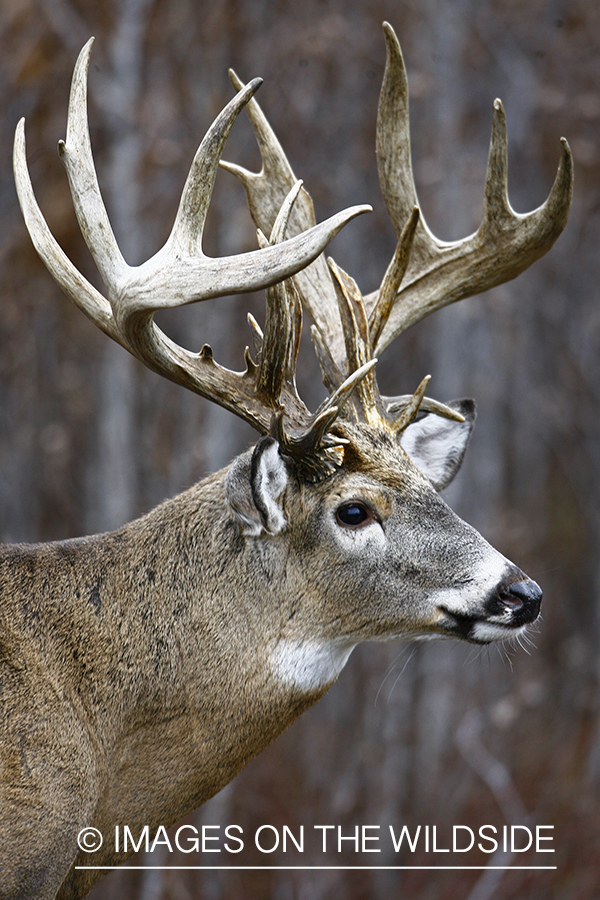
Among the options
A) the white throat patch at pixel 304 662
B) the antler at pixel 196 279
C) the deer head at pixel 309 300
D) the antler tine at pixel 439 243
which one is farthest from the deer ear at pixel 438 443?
the white throat patch at pixel 304 662

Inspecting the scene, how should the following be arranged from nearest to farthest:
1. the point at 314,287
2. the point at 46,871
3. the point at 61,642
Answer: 1. the point at 46,871
2. the point at 61,642
3. the point at 314,287

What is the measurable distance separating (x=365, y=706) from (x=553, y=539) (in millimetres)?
6972

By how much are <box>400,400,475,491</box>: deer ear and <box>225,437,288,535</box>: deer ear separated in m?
1.19

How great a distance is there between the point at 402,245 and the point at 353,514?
1375 mm

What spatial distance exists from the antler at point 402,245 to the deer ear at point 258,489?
2.51ft

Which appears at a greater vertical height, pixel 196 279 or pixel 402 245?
pixel 402 245

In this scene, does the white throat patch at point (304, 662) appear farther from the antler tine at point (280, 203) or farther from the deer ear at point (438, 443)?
the antler tine at point (280, 203)

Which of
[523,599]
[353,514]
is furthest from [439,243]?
[523,599]

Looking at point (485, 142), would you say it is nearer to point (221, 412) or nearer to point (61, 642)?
point (221, 412)

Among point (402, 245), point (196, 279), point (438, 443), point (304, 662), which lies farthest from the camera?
point (438, 443)

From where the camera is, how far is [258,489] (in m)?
4.11

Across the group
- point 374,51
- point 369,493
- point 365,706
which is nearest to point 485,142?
point 374,51

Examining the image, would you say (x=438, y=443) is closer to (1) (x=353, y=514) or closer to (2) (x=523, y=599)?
(1) (x=353, y=514)

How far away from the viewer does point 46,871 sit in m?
3.75
